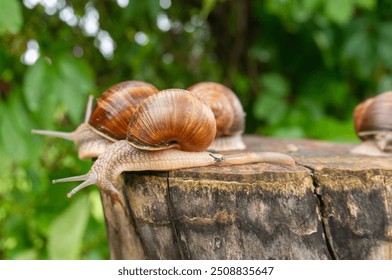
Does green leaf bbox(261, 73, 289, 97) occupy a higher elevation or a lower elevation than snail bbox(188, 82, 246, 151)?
higher

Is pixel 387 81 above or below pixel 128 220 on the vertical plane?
above

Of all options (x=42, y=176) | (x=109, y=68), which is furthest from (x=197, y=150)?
(x=109, y=68)

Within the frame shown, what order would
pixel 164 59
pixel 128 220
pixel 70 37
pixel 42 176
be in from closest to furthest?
pixel 128 220
pixel 42 176
pixel 70 37
pixel 164 59

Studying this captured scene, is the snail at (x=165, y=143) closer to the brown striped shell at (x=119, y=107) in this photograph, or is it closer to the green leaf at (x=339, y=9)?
the brown striped shell at (x=119, y=107)

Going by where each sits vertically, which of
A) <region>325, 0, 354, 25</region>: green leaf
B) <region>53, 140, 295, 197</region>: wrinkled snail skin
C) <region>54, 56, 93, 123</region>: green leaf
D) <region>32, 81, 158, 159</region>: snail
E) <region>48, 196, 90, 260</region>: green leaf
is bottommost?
<region>48, 196, 90, 260</region>: green leaf

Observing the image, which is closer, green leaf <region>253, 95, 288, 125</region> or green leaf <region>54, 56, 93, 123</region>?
green leaf <region>54, 56, 93, 123</region>

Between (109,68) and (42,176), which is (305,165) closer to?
(42,176)

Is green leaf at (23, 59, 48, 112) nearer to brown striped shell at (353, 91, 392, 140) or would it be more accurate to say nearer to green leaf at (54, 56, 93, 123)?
green leaf at (54, 56, 93, 123)

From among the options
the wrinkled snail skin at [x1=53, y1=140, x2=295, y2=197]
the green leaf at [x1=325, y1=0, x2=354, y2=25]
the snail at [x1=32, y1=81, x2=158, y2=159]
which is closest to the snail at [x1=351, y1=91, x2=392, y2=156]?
the wrinkled snail skin at [x1=53, y1=140, x2=295, y2=197]
